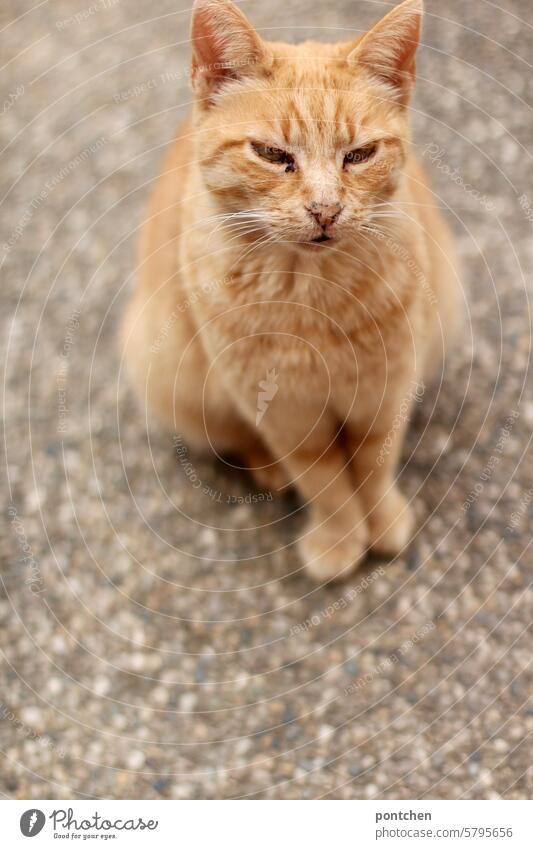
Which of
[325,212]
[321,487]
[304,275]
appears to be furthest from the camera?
[321,487]

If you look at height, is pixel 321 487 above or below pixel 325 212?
below

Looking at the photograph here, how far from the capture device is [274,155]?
162 centimetres

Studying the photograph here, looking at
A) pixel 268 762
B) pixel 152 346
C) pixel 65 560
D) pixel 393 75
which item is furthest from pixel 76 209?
pixel 268 762

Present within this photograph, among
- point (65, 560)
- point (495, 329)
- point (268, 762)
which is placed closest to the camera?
point (268, 762)

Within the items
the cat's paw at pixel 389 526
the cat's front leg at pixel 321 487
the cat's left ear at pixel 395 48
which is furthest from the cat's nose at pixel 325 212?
the cat's paw at pixel 389 526

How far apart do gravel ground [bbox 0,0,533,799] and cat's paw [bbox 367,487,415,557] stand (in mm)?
54

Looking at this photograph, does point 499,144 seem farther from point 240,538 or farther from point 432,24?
point 240,538

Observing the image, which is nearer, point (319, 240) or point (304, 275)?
point (319, 240)

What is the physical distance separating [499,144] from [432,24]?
2.13 feet

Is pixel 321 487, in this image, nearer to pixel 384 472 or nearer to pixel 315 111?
pixel 384 472

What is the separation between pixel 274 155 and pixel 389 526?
119 centimetres

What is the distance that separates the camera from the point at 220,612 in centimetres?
242
